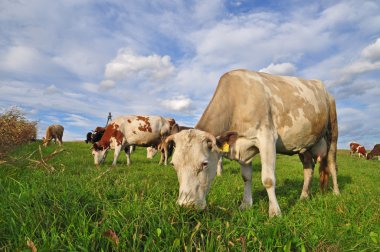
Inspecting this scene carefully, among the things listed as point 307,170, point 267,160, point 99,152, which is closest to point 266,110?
point 267,160

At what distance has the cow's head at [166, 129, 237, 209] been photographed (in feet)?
13.4

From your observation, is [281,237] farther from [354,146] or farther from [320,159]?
[354,146]

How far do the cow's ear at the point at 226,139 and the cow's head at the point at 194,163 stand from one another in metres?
0.18

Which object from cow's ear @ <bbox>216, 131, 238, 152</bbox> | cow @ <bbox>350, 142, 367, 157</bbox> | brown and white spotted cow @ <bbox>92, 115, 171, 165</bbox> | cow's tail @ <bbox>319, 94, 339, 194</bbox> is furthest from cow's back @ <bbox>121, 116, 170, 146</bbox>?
cow @ <bbox>350, 142, 367, 157</bbox>

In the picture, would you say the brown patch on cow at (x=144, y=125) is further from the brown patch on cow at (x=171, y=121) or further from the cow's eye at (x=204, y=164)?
the cow's eye at (x=204, y=164)

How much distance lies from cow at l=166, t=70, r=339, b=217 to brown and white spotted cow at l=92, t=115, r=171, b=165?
993 centimetres

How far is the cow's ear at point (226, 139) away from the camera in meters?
4.80

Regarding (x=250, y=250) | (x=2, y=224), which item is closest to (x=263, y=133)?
(x=250, y=250)

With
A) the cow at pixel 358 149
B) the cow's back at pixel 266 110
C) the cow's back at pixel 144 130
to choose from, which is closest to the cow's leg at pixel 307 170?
the cow's back at pixel 266 110

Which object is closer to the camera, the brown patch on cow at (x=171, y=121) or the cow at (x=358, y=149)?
→ the brown patch on cow at (x=171, y=121)

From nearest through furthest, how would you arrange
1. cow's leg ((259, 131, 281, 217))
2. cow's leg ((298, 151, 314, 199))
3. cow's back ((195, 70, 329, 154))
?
cow's leg ((259, 131, 281, 217))
cow's back ((195, 70, 329, 154))
cow's leg ((298, 151, 314, 199))

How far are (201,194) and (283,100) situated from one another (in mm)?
3144

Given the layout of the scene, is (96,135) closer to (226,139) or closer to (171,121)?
(171,121)

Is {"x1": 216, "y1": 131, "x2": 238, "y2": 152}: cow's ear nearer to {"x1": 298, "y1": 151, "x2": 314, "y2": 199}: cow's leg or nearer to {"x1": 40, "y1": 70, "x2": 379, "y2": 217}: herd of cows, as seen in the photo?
{"x1": 40, "y1": 70, "x2": 379, "y2": 217}: herd of cows
